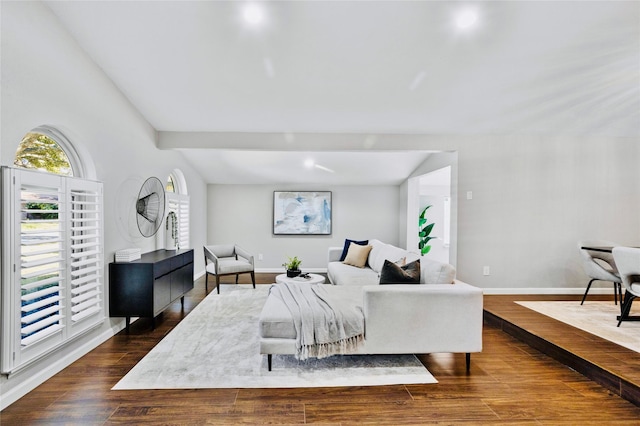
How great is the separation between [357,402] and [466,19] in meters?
2.96

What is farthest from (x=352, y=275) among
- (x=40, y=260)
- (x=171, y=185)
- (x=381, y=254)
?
(x=40, y=260)

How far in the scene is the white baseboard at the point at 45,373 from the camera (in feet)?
7.46

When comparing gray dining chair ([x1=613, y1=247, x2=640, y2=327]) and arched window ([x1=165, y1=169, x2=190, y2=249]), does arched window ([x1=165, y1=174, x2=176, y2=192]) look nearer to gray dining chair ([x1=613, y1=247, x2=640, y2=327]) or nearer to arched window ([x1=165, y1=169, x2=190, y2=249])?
arched window ([x1=165, y1=169, x2=190, y2=249])

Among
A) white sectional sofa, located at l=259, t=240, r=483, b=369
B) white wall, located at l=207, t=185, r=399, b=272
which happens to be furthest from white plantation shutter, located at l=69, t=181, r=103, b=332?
white wall, located at l=207, t=185, r=399, b=272

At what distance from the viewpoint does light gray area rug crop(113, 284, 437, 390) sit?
8.46ft

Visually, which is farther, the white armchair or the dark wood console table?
the white armchair

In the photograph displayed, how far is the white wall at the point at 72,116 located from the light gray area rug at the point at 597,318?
15.4 ft

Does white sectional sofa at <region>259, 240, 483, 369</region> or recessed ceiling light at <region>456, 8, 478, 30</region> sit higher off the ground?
recessed ceiling light at <region>456, 8, 478, 30</region>

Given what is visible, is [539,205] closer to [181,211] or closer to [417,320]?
[417,320]

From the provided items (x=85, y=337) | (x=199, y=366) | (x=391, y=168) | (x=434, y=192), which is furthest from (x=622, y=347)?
(x=434, y=192)

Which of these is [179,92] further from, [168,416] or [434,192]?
[434,192]

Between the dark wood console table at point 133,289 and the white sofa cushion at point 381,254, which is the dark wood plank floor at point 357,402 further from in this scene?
the white sofa cushion at point 381,254

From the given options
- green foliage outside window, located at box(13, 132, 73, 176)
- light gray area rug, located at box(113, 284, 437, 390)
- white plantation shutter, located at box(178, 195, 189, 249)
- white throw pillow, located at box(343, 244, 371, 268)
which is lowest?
light gray area rug, located at box(113, 284, 437, 390)

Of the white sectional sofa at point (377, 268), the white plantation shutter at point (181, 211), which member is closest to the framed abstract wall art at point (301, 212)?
the white sectional sofa at point (377, 268)
